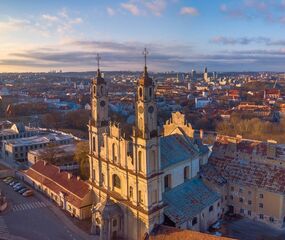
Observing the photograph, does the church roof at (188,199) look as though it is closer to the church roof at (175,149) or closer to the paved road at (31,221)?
the church roof at (175,149)

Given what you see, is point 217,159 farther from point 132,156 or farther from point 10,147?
point 10,147

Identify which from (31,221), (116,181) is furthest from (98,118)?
(31,221)

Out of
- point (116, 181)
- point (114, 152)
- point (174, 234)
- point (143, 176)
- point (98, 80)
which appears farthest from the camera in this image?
point (98, 80)

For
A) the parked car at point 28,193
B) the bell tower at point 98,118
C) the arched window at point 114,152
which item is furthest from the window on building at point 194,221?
the parked car at point 28,193

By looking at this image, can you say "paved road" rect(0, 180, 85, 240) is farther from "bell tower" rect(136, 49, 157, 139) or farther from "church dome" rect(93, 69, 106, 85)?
"church dome" rect(93, 69, 106, 85)

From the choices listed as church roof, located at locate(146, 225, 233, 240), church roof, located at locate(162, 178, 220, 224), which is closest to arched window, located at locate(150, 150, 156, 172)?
church roof, located at locate(162, 178, 220, 224)

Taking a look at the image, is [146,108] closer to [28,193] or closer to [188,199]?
[188,199]
